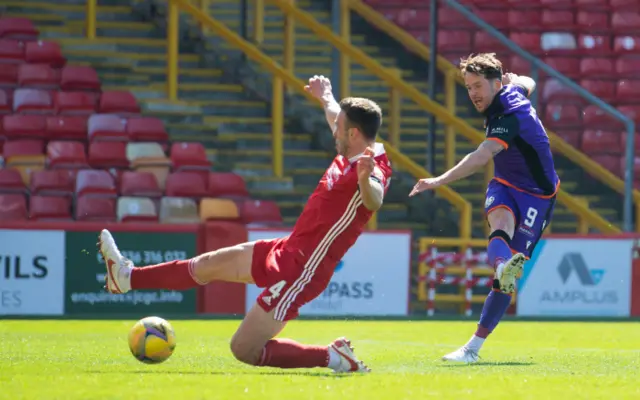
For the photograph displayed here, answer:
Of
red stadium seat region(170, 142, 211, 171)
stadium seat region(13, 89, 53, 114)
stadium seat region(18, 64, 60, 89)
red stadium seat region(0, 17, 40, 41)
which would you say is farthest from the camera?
red stadium seat region(0, 17, 40, 41)

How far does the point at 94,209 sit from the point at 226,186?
1.94m

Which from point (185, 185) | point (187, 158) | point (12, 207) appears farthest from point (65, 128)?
point (185, 185)

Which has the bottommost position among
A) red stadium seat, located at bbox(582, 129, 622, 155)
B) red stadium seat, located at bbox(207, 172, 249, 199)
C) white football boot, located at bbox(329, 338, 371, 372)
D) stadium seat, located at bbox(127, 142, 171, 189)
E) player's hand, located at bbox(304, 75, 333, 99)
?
white football boot, located at bbox(329, 338, 371, 372)

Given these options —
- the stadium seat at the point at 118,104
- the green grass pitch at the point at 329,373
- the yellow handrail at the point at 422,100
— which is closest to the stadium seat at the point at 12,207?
the stadium seat at the point at 118,104

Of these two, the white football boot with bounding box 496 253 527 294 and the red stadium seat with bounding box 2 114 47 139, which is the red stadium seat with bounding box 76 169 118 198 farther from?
the white football boot with bounding box 496 253 527 294

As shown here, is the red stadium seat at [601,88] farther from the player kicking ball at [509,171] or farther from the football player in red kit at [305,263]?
the football player in red kit at [305,263]

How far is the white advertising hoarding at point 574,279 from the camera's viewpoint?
16.5 m

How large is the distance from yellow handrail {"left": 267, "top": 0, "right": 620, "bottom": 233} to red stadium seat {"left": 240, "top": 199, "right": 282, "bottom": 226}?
2.25m

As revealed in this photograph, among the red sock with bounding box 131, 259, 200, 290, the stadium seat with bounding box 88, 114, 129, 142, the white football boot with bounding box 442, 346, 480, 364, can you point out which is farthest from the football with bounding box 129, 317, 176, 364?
the stadium seat with bounding box 88, 114, 129, 142

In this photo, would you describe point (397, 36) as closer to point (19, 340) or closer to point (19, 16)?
point (19, 16)

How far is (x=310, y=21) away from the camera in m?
17.5

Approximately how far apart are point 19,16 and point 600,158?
346 inches

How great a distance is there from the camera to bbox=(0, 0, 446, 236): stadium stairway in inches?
721

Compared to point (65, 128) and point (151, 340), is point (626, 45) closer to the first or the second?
point (65, 128)
